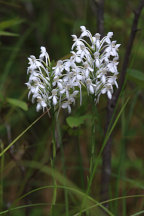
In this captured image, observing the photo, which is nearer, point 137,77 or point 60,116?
point 137,77

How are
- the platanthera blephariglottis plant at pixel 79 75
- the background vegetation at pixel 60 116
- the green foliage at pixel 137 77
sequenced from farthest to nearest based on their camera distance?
the background vegetation at pixel 60 116 < the green foliage at pixel 137 77 < the platanthera blephariglottis plant at pixel 79 75

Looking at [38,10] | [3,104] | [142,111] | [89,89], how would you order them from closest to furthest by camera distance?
[89,89]
[3,104]
[142,111]
[38,10]

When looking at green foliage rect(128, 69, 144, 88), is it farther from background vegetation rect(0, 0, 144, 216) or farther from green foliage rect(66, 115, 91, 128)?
background vegetation rect(0, 0, 144, 216)

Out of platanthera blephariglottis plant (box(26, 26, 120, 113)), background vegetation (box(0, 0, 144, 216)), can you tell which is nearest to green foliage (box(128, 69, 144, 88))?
platanthera blephariglottis plant (box(26, 26, 120, 113))

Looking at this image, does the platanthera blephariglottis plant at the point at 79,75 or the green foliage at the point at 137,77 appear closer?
the platanthera blephariglottis plant at the point at 79,75

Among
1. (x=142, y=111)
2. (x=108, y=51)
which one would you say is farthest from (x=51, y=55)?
(x=108, y=51)

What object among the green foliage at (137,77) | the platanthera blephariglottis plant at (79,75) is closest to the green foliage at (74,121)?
A: the platanthera blephariglottis plant at (79,75)

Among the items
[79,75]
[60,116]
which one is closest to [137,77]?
[79,75]

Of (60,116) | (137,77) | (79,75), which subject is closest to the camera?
(79,75)

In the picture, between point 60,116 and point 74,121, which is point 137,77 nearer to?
point 74,121

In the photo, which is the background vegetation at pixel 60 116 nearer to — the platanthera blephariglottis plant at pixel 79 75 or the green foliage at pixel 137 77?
the green foliage at pixel 137 77

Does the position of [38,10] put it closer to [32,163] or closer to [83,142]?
[83,142]
